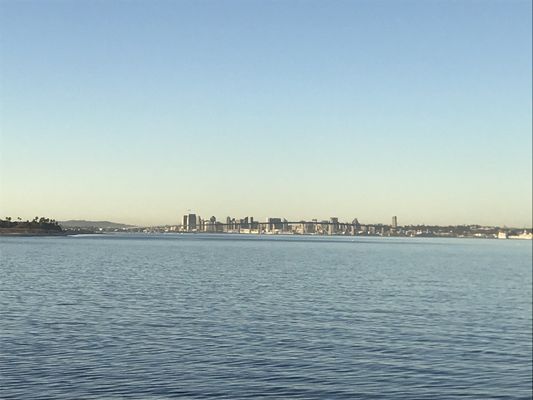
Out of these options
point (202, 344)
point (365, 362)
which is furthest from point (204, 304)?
point (365, 362)

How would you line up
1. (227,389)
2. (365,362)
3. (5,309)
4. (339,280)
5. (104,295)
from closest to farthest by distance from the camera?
(227,389), (365,362), (5,309), (104,295), (339,280)

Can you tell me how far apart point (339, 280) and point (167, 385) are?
216 ft

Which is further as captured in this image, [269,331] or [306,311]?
[306,311]

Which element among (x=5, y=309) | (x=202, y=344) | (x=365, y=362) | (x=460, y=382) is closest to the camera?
(x=460, y=382)

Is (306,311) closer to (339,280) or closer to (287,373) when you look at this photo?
(287,373)

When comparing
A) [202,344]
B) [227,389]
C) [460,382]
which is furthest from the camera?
[202,344]

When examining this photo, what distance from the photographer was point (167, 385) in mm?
31875

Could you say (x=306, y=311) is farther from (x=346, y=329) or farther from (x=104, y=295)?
(x=104, y=295)

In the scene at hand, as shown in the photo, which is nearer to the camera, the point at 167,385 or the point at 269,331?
the point at 167,385

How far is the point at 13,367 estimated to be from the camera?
33781 mm

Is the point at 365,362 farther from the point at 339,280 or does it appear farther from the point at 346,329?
the point at 339,280

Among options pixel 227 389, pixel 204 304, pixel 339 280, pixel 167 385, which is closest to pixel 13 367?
pixel 167 385

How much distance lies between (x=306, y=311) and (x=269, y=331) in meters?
12.8

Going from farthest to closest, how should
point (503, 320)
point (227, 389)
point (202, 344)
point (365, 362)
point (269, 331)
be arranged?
point (503, 320), point (269, 331), point (202, 344), point (365, 362), point (227, 389)
